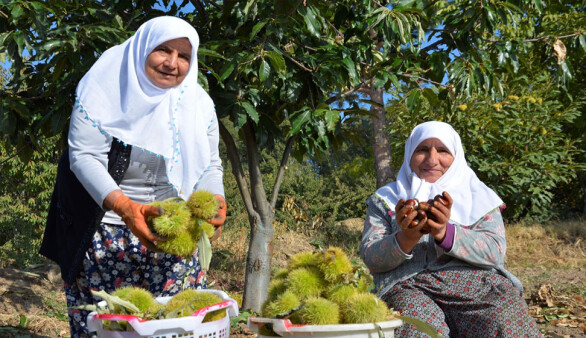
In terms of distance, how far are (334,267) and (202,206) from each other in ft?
1.48

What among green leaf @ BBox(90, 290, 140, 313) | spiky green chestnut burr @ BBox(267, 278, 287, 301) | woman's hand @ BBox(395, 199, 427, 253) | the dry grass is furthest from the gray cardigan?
the dry grass

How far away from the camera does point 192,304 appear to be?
5.30ft

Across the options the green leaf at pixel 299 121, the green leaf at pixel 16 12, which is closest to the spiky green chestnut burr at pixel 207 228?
the green leaf at pixel 299 121

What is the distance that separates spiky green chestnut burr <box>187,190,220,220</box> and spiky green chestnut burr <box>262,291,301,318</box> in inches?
13.1

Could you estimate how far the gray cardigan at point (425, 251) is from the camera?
222cm

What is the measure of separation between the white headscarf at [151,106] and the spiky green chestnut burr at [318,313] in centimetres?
73

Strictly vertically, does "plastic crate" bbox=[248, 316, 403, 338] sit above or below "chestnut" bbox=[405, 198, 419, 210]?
below

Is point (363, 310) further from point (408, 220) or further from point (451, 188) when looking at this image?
point (451, 188)

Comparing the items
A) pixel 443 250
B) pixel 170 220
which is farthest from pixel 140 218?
pixel 443 250

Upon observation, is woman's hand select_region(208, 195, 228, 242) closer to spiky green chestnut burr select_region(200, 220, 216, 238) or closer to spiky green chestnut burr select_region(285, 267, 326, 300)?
spiky green chestnut burr select_region(200, 220, 216, 238)

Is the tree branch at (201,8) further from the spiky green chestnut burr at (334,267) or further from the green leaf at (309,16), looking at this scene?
the spiky green chestnut burr at (334,267)

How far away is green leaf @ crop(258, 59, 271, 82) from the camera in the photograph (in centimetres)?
313

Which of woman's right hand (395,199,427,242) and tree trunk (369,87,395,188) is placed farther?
tree trunk (369,87,395,188)

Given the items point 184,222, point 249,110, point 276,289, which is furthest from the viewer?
point 249,110
